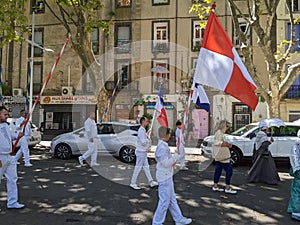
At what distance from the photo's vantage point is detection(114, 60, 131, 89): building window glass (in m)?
23.5

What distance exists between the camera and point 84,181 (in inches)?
307

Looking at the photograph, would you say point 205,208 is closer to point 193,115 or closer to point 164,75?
point 193,115

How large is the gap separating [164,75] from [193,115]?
13.1ft

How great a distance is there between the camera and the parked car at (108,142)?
1104 cm

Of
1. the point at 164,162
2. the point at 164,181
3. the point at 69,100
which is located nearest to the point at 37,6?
the point at 69,100

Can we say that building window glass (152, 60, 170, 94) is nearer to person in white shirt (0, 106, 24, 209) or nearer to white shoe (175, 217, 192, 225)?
person in white shirt (0, 106, 24, 209)

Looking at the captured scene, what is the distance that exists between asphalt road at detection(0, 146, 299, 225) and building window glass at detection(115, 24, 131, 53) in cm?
1570

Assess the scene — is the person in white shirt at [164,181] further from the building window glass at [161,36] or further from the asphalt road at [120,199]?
the building window glass at [161,36]

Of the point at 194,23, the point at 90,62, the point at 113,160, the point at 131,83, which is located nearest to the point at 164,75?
the point at 131,83

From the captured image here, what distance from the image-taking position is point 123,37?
23.7m

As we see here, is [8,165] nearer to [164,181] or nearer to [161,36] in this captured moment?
[164,181]

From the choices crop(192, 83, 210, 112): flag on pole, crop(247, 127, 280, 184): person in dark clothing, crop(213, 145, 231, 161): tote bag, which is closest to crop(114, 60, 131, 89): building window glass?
Answer: crop(247, 127, 280, 184): person in dark clothing

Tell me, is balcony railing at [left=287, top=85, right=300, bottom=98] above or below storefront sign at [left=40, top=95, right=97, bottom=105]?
above

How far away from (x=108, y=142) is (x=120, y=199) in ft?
16.9
